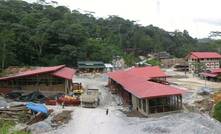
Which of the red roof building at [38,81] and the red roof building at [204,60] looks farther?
the red roof building at [204,60]

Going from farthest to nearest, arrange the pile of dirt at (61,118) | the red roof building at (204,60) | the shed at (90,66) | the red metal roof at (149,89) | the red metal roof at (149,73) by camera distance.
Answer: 1. the red roof building at (204,60)
2. the shed at (90,66)
3. the red metal roof at (149,73)
4. the red metal roof at (149,89)
5. the pile of dirt at (61,118)

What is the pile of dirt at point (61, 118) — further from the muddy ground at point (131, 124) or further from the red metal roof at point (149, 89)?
the red metal roof at point (149, 89)

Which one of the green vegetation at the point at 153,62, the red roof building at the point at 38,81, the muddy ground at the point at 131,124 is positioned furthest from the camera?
the green vegetation at the point at 153,62

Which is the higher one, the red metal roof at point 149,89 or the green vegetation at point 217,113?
the red metal roof at point 149,89

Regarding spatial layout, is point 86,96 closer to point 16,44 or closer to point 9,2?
point 16,44

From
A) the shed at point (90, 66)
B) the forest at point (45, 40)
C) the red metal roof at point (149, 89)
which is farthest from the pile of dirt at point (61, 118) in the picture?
the shed at point (90, 66)

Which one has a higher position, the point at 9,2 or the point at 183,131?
the point at 9,2

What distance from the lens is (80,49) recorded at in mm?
74312

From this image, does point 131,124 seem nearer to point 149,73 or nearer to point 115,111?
point 115,111

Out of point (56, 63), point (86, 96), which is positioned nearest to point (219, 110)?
point (86, 96)

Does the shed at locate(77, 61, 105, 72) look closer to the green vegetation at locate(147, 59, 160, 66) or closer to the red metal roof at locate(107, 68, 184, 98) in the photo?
the green vegetation at locate(147, 59, 160, 66)

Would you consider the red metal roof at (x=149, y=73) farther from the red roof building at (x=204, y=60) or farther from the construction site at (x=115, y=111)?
the red roof building at (x=204, y=60)

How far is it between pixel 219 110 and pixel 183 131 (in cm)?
707

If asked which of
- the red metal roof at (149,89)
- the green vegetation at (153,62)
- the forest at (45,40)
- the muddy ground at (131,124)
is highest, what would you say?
the forest at (45,40)
